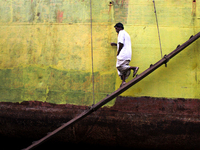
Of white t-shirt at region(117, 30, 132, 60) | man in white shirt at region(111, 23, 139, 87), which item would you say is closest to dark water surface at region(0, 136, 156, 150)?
man in white shirt at region(111, 23, 139, 87)

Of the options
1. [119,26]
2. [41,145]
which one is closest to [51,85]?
[41,145]

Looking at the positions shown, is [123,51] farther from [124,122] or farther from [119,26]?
[124,122]

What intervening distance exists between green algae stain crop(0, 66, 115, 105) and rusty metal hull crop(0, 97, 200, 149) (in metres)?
0.18

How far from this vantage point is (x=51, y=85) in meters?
3.92

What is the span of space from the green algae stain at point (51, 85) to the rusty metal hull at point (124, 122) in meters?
0.18

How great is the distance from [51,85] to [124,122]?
5.86 ft

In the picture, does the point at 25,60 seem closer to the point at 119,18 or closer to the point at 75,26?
the point at 75,26

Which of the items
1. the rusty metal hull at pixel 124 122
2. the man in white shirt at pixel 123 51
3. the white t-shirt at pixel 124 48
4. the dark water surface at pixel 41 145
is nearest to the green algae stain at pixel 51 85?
the rusty metal hull at pixel 124 122

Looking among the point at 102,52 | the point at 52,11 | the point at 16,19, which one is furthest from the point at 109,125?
the point at 16,19

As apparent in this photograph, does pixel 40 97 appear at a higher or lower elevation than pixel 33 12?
lower

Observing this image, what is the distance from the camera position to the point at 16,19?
4.05 metres

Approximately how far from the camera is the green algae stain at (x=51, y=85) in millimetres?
3854

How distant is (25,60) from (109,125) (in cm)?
237

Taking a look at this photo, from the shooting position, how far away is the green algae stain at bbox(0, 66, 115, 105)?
12.6 ft
